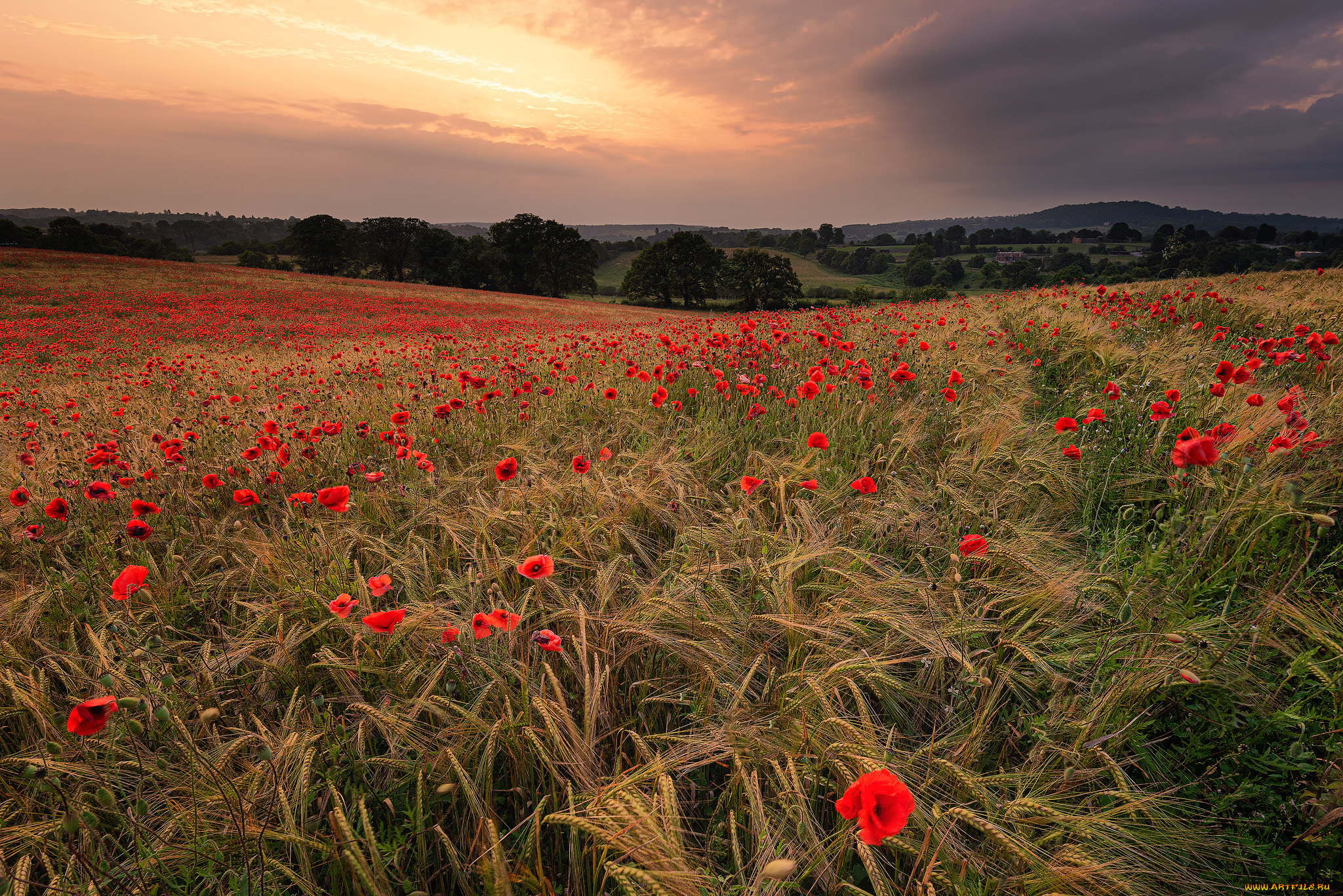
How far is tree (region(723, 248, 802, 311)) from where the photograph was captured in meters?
42.6

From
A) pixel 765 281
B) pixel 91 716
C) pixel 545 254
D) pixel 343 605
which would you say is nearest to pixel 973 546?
pixel 343 605

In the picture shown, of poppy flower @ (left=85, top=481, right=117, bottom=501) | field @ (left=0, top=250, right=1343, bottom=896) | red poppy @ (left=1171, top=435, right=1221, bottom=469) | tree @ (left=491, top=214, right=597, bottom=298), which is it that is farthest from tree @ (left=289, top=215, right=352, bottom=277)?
red poppy @ (left=1171, top=435, right=1221, bottom=469)

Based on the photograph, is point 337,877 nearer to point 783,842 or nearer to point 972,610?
point 783,842

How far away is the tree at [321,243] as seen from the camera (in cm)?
4500

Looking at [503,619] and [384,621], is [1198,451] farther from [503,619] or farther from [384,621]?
[384,621]

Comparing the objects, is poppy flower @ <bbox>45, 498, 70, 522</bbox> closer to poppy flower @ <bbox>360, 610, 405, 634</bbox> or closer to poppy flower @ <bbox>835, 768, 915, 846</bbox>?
poppy flower @ <bbox>360, 610, 405, 634</bbox>

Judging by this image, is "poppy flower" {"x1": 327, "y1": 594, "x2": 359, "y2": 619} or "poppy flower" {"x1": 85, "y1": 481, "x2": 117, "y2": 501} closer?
"poppy flower" {"x1": 327, "y1": 594, "x2": 359, "y2": 619}

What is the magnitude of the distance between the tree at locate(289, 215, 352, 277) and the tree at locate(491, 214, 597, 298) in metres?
14.3

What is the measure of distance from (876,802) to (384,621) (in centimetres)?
127

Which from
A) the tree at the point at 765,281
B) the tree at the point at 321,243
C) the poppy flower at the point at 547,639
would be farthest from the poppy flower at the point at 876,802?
the tree at the point at 321,243

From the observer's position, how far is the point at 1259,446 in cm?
239

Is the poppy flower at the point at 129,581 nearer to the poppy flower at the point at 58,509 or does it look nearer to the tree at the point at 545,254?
the poppy flower at the point at 58,509

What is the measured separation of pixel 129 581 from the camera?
160 centimetres

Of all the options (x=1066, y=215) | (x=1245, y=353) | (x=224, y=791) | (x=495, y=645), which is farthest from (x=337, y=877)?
(x=1066, y=215)
